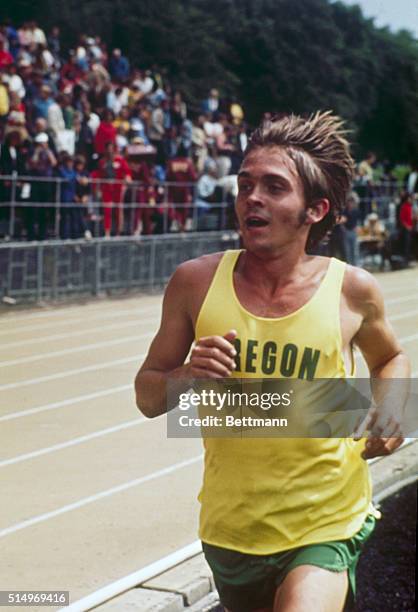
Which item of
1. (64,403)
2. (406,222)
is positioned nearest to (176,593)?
(64,403)

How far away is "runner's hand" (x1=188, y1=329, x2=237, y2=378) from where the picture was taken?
6.91 ft

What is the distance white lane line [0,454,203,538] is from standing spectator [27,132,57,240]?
1149mm

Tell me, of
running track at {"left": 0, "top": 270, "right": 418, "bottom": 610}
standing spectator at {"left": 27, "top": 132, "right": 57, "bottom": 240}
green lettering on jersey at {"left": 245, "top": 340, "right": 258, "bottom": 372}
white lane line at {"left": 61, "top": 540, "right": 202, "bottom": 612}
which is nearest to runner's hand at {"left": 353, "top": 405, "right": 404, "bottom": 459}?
green lettering on jersey at {"left": 245, "top": 340, "right": 258, "bottom": 372}

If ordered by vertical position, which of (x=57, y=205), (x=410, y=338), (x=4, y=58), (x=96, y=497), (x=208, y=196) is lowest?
(x=96, y=497)

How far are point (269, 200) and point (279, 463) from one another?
0.53m

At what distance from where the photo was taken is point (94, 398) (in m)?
4.15

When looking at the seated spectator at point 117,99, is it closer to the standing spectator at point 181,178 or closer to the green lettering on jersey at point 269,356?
the standing spectator at point 181,178

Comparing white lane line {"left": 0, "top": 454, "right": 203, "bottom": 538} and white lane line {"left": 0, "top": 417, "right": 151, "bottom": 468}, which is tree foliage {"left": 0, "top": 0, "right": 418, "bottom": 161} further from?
white lane line {"left": 0, "top": 454, "right": 203, "bottom": 538}

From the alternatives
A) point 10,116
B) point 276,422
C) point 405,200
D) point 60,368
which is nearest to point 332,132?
point 276,422

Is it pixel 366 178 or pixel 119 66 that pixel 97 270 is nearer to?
pixel 119 66

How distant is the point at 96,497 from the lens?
4023 millimetres

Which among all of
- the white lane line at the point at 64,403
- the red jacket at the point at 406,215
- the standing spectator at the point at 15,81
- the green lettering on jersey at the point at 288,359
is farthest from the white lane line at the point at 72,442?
the standing spectator at the point at 15,81

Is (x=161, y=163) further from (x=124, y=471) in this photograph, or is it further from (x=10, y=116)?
(x=124, y=471)

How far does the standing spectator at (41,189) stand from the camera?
496cm
